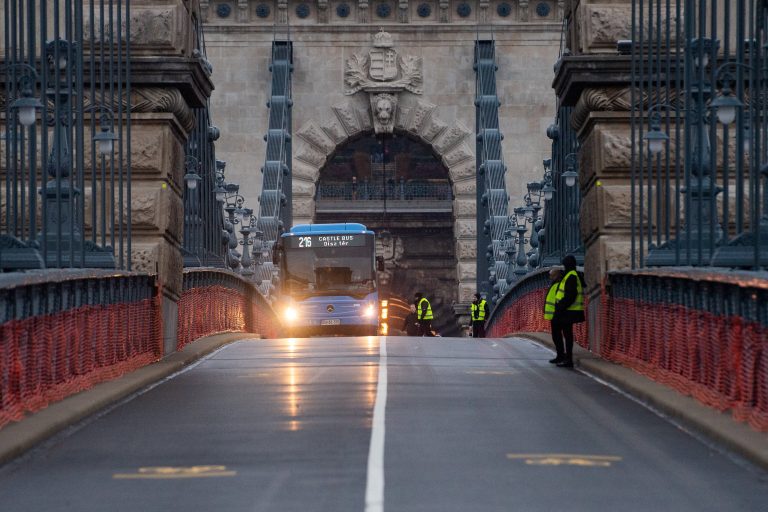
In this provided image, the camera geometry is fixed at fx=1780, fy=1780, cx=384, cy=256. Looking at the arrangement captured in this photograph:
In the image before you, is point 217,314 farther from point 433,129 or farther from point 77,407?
point 433,129

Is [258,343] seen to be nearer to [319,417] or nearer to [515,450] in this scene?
[319,417]

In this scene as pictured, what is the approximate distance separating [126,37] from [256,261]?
31.7m

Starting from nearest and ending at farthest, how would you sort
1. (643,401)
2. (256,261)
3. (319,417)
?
(319,417), (643,401), (256,261)

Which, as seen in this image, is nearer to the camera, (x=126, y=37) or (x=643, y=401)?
(x=643, y=401)

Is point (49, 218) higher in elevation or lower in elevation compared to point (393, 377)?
higher

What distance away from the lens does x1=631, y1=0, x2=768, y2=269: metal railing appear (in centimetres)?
2042

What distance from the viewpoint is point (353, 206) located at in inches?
3841

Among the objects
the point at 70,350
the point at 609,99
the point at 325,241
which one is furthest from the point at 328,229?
the point at 70,350

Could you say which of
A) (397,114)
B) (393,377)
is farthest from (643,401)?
(397,114)

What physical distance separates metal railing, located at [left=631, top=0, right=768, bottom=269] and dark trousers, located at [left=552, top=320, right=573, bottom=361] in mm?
1312

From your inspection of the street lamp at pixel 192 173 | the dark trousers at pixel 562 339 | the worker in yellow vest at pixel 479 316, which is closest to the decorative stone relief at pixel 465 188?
the worker in yellow vest at pixel 479 316

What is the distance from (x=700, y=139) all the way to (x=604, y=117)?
3.34 metres

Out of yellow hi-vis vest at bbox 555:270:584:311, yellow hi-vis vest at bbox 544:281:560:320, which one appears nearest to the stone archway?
yellow hi-vis vest at bbox 544:281:560:320

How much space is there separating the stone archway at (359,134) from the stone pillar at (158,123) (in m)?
34.5
